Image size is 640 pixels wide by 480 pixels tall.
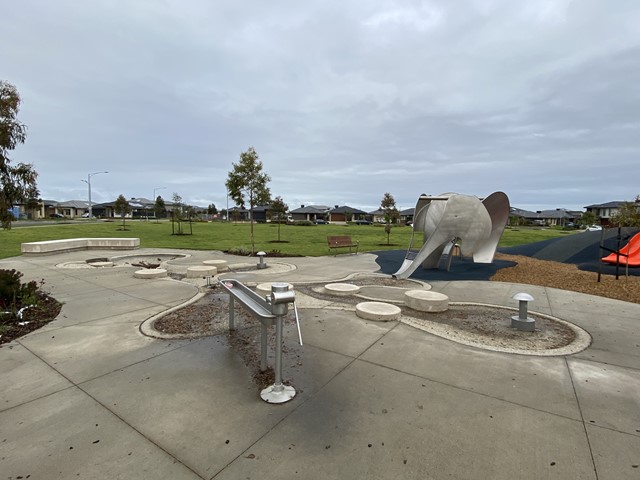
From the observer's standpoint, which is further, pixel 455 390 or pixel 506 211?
pixel 506 211

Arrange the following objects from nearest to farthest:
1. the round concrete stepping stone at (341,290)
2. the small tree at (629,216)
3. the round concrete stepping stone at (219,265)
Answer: the round concrete stepping stone at (341,290)
the round concrete stepping stone at (219,265)
the small tree at (629,216)

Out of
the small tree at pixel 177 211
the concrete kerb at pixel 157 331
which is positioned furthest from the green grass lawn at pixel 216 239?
the concrete kerb at pixel 157 331

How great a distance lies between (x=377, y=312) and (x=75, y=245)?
18.1 metres

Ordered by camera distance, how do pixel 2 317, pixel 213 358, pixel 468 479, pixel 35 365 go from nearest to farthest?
pixel 468 479 < pixel 35 365 < pixel 213 358 < pixel 2 317

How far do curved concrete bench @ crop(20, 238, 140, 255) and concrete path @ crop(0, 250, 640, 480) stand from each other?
12.7 metres

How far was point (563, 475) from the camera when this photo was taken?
2572 mm

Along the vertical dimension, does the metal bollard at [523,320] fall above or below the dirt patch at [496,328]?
above

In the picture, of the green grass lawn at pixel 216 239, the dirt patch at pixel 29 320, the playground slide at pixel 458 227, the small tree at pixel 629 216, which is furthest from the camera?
the green grass lawn at pixel 216 239

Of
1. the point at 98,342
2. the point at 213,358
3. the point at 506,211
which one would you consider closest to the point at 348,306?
the point at 213,358

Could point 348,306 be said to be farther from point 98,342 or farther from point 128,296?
point 128,296

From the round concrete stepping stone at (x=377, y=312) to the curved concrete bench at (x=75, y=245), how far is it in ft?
54.0

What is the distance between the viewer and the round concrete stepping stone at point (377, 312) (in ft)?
20.6

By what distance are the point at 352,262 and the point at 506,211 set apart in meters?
7.05

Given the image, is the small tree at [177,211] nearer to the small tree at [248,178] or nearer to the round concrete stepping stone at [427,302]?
the small tree at [248,178]
